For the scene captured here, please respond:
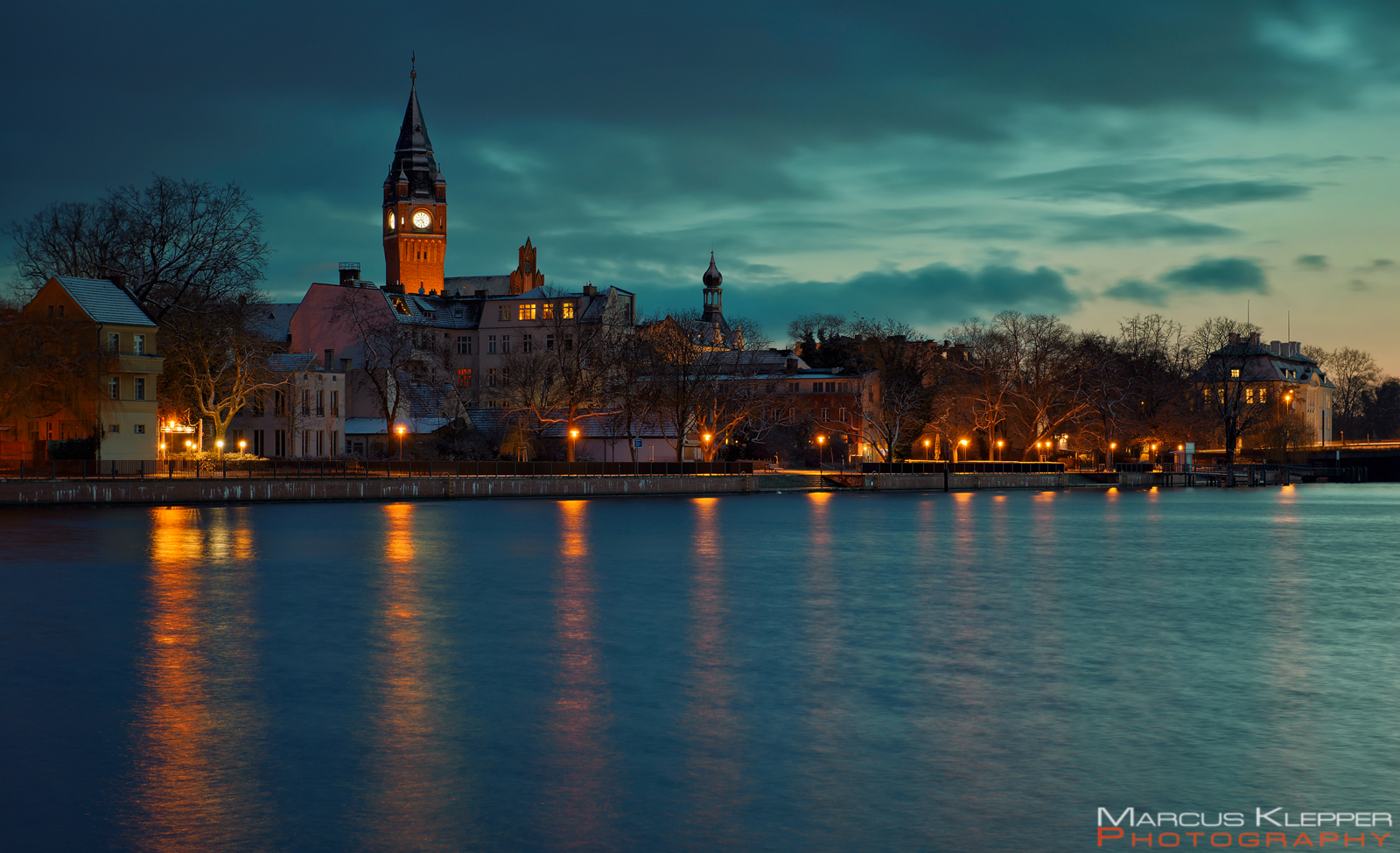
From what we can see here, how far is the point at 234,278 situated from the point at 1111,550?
174 ft

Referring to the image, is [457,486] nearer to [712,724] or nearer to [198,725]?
[198,725]

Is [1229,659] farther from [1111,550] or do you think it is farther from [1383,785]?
[1111,550]

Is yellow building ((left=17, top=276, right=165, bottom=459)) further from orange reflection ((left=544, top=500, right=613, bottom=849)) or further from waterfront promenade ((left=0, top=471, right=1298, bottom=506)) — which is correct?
orange reflection ((left=544, top=500, right=613, bottom=849))

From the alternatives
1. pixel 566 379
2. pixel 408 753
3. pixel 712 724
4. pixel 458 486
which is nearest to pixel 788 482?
pixel 566 379

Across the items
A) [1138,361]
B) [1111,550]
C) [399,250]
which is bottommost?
[1111,550]

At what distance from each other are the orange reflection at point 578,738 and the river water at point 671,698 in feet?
0.17

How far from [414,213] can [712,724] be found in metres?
150

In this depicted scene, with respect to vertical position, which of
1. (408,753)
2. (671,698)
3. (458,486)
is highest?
(458,486)

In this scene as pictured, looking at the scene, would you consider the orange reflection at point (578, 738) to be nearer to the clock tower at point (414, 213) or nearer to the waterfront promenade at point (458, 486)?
the waterfront promenade at point (458, 486)

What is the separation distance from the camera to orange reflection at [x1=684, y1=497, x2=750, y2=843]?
10.7m

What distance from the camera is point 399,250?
157125 millimetres

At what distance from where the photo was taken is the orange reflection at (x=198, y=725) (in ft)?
33.6

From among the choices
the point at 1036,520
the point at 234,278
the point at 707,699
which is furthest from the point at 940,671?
the point at 234,278

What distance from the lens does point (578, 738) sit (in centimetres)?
1348
